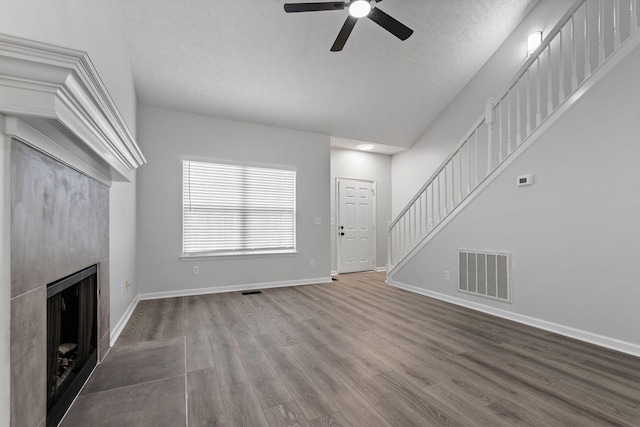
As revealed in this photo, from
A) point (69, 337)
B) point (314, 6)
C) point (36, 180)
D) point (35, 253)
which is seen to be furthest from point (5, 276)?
point (314, 6)

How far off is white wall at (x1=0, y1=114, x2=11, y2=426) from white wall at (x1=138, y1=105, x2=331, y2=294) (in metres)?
3.37

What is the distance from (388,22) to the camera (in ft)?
8.82

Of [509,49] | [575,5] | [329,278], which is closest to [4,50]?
[575,5]

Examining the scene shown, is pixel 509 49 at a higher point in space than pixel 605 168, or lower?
higher

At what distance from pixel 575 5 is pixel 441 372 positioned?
3.56 m

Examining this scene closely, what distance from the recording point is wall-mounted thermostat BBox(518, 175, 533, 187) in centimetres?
298

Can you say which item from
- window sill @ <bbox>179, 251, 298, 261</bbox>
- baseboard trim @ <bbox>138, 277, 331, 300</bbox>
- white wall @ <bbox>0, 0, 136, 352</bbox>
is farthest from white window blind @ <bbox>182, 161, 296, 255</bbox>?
white wall @ <bbox>0, 0, 136, 352</bbox>

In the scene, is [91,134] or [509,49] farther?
[509,49]

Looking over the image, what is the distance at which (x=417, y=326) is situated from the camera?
2.95m

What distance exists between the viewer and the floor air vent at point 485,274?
323 cm

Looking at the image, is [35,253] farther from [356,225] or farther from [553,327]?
[356,225]

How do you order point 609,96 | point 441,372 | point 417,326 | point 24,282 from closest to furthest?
1. point 24,282
2. point 441,372
3. point 609,96
4. point 417,326

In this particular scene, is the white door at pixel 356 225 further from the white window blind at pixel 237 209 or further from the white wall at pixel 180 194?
the white window blind at pixel 237 209

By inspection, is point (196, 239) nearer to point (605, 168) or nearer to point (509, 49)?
point (605, 168)
